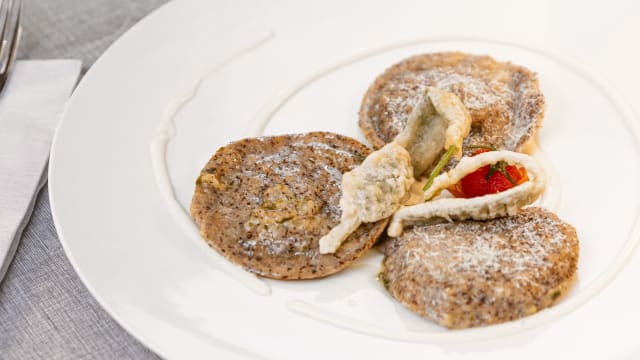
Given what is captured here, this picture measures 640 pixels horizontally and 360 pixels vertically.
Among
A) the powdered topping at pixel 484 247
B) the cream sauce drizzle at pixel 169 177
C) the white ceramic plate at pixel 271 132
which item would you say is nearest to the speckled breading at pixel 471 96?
the white ceramic plate at pixel 271 132

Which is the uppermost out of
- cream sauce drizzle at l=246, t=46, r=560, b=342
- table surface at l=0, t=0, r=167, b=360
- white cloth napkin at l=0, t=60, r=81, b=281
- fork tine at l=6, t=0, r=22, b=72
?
cream sauce drizzle at l=246, t=46, r=560, b=342

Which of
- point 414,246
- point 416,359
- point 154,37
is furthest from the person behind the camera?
point 154,37

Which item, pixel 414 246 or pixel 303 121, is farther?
pixel 303 121

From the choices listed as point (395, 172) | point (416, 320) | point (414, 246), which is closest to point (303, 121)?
point (395, 172)

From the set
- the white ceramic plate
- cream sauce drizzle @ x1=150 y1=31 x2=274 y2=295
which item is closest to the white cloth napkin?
the white ceramic plate

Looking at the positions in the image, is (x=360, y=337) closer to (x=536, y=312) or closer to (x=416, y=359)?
(x=416, y=359)

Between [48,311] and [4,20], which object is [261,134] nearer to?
[48,311]

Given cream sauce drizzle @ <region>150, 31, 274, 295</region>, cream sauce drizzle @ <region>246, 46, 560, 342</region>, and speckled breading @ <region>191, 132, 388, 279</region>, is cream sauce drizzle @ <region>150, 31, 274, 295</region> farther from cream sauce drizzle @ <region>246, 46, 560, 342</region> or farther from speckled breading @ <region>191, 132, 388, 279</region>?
cream sauce drizzle @ <region>246, 46, 560, 342</region>
